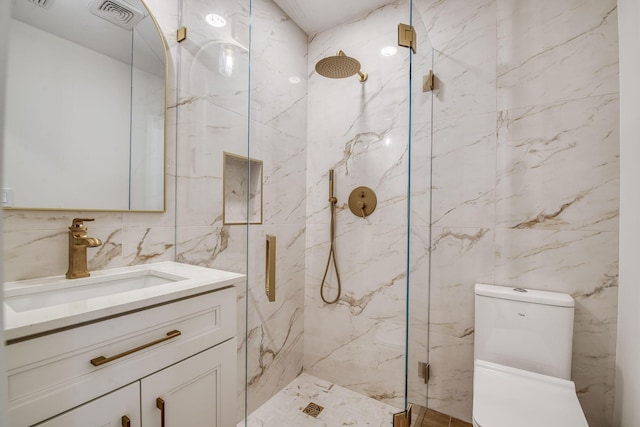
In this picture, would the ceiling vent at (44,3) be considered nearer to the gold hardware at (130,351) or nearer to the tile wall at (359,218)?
the gold hardware at (130,351)

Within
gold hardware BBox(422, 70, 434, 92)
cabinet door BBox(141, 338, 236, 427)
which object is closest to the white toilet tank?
gold hardware BBox(422, 70, 434, 92)

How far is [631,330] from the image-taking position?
1176 mm

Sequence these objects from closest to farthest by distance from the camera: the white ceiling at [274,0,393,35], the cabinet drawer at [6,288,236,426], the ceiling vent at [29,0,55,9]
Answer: the cabinet drawer at [6,288,236,426] → the ceiling vent at [29,0,55,9] → the white ceiling at [274,0,393,35]

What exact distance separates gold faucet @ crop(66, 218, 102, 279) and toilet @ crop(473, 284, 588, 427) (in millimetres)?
1535

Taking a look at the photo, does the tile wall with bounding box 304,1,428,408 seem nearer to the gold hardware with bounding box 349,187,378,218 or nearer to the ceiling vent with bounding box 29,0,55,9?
the gold hardware with bounding box 349,187,378,218

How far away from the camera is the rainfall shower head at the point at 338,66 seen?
1.61 m

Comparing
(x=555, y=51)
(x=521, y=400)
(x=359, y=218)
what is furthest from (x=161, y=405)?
(x=555, y=51)

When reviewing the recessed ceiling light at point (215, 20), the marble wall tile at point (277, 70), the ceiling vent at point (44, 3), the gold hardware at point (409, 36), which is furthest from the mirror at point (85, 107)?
the gold hardware at point (409, 36)

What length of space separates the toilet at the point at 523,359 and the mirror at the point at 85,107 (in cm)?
164

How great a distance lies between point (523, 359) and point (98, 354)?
5.59ft

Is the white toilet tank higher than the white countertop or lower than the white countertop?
lower

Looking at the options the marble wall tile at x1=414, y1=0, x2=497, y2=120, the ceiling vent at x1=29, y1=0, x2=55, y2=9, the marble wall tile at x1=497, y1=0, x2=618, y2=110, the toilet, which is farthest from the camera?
the marble wall tile at x1=414, y1=0, x2=497, y2=120

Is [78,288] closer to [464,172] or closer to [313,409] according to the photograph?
[313,409]

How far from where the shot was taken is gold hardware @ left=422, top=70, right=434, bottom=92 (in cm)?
148
